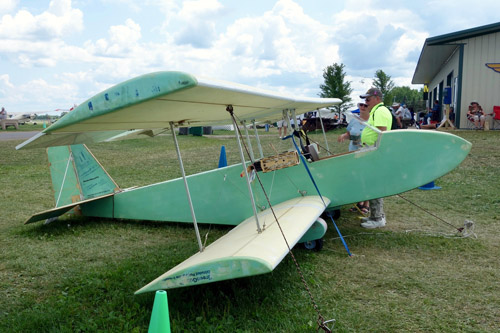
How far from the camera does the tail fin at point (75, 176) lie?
650cm

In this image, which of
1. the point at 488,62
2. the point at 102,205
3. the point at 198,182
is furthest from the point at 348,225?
the point at 488,62

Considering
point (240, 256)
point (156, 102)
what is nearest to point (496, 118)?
point (240, 256)

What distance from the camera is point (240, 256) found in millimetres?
3193

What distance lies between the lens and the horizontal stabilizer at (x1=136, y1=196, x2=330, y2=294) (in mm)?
3115

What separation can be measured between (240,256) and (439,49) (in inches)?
924

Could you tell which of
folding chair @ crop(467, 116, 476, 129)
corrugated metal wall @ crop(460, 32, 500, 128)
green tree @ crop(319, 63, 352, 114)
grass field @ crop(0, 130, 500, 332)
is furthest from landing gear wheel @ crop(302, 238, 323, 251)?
green tree @ crop(319, 63, 352, 114)

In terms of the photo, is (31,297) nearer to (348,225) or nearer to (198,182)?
(198,182)

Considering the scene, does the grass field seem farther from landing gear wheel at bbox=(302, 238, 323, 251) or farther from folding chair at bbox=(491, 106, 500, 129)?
folding chair at bbox=(491, 106, 500, 129)

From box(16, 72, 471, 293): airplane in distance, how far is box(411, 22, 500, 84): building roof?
16.0 metres

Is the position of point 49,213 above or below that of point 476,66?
below

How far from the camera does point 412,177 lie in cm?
524

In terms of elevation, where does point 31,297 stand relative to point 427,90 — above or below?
below

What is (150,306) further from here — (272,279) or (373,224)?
(373,224)

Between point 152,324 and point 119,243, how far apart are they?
3294 mm
